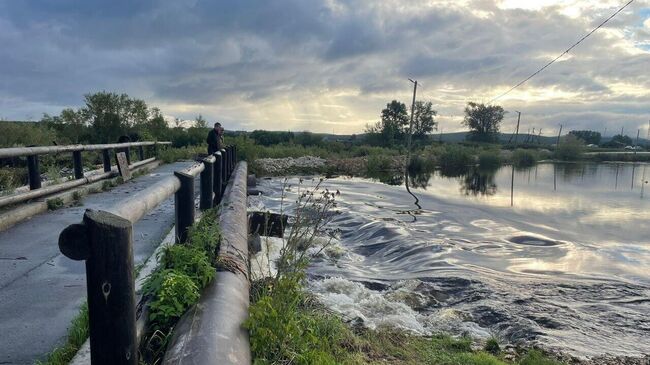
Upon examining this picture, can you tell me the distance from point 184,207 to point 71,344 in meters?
1.66

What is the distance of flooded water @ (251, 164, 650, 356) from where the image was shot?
677 cm

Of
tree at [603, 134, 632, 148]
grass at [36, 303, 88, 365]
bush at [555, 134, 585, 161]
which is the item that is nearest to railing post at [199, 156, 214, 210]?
grass at [36, 303, 88, 365]

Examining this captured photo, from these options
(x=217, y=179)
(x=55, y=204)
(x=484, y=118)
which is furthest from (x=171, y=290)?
(x=484, y=118)

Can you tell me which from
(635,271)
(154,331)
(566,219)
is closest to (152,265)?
(154,331)

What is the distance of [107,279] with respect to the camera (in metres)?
2.09

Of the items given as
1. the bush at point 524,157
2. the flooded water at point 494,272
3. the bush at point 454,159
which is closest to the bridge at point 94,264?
the flooded water at point 494,272

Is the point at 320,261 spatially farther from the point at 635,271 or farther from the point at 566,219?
the point at 566,219

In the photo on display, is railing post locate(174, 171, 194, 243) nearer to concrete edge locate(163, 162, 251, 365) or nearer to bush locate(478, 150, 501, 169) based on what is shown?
concrete edge locate(163, 162, 251, 365)

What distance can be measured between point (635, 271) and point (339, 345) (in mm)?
8582

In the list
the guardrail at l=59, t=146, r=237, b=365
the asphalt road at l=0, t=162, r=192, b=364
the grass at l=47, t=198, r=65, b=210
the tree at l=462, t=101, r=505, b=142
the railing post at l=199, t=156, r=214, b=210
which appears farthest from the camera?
the tree at l=462, t=101, r=505, b=142

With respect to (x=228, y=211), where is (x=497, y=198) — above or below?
below

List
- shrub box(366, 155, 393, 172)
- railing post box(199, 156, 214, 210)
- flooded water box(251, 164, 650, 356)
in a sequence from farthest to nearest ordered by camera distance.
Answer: shrub box(366, 155, 393, 172) → flooded water box(251, 164, 650, 356) → railing post box(199, 156, 214, 210)

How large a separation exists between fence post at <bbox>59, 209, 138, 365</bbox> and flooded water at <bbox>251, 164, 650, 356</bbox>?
431cm

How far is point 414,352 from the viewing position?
5273mm
